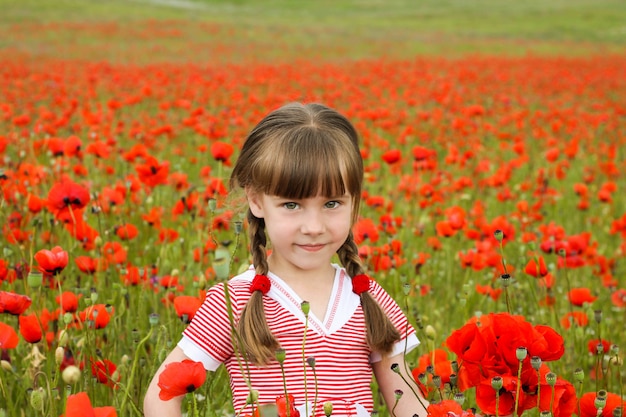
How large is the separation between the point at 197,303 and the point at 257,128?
1.46 feet

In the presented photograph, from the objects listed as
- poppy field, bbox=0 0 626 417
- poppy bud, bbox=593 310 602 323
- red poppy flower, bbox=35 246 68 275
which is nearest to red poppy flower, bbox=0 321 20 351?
poppy field, bbox=0 0 626 417

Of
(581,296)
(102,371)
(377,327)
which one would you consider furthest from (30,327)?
(581,296)

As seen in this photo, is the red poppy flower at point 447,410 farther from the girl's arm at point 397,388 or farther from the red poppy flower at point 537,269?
the red poppy flower at point 537,269

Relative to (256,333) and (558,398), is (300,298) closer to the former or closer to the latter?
(256,333)

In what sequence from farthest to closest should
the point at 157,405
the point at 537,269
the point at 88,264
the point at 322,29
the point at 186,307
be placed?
the point at 322,29 < the point at 88,264 < the point at 537,269 < the point at 186,307 < the point at 157,405

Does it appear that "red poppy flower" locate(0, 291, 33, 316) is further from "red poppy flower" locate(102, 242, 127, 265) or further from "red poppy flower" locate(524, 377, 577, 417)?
"red poppy flower" locate(524, 377, 577, 417)

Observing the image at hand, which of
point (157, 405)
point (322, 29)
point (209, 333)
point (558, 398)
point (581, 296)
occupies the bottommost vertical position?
point (322, 29)

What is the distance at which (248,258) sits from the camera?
2.68 meters

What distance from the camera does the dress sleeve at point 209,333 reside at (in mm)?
1741

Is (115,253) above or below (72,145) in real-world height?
below

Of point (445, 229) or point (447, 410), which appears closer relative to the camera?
→ point (447, 410)

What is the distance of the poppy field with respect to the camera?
1462 mm

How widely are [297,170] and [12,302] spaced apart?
0.71 m

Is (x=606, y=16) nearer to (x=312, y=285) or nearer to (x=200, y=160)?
(x=200, y=160)
